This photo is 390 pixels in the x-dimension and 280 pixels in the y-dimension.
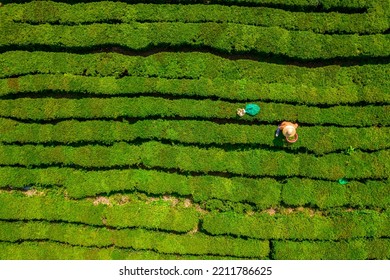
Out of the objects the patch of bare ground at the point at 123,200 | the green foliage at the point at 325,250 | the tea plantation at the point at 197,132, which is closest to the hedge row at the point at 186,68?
the tea plantation at the point at 197,132

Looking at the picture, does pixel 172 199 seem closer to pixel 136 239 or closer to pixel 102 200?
pixel 136 239

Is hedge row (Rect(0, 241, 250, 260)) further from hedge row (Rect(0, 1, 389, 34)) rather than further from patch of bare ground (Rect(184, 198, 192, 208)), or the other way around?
hedge row (Rect(0, 1, 389, 34))

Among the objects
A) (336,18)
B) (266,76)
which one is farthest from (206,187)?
(336,18)

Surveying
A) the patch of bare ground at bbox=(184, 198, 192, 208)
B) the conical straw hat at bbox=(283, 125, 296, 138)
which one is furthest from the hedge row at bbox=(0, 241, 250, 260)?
the conical straw hat at bbox=(283, 125, 296, 138)

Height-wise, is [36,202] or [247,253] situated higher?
[36,202]

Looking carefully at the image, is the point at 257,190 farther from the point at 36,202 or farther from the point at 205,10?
the point at 36,202

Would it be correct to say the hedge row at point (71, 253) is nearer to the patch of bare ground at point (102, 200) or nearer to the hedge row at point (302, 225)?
the hedge row at point (302, 225)
